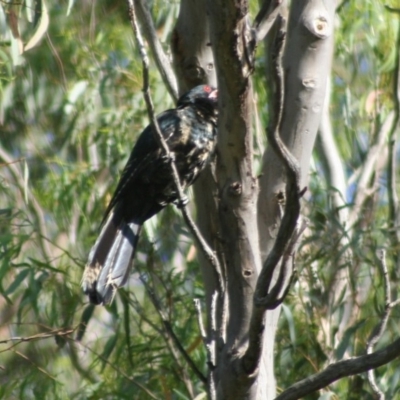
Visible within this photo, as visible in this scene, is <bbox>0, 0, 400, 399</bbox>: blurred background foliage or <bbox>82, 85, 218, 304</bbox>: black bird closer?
<bbox>82, 85, 218, 304</bbox>: black bird

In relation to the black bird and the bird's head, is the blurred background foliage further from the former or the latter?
the bird's head

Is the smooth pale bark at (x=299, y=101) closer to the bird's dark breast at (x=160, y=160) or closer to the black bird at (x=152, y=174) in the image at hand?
the black bird at (x=152, y=174)

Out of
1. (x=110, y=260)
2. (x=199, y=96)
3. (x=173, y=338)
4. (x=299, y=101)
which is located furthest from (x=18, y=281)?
(x=299, y=101)

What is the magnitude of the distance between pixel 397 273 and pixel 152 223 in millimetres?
1052

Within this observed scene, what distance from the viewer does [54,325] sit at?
3742 mm

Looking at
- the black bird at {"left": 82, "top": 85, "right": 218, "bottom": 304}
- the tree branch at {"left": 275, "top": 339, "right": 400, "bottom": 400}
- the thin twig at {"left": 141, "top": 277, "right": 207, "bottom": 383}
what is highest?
the black bird at {"left": 82, "top": 85, "right": 218, "bottom": 304}

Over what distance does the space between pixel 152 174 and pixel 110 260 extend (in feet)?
1.25

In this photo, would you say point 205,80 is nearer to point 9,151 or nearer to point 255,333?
point 255,333

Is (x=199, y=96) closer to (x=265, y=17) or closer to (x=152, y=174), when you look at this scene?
(x=152, y=174)

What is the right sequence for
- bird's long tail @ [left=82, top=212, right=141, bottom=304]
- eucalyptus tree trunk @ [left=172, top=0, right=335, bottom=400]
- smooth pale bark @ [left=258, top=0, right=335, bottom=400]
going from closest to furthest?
eucalyptus tree trunk @ [left=172, top=0, right=335, bottom=400] → smooth pale bark @ [left=258, top=0, right=335, bottom=400] → bird's long tail @ [left=82, top=212, right=141, bottom=304]

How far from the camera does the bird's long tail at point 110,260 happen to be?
2.65m

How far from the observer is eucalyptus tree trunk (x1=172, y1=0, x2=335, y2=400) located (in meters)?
1.94

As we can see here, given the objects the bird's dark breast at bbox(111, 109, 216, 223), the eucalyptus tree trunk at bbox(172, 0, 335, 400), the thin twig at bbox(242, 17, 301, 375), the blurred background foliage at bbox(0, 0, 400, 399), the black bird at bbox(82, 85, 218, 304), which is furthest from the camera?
the blurred background foliage at bbox(0, 0, 400, 399)

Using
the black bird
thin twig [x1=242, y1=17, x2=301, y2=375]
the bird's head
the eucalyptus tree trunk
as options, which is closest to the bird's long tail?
the black bird
